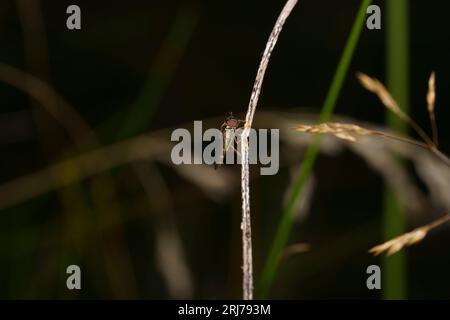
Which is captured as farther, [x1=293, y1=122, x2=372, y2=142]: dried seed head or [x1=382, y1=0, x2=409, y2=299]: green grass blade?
[x1=382, y1=0, x2=409, y2=299]: green grass blade

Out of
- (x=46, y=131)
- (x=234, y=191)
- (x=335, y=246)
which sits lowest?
(x=335, y=246)

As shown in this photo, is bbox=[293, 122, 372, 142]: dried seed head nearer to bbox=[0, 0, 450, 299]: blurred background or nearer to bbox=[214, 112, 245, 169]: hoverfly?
bbox=[214, 112, 245, 169]: hoverfly

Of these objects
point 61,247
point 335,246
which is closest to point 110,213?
point 61,247

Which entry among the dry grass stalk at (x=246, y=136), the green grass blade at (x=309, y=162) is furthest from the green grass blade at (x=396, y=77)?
the dry grass stalk at (x=246, y=136)

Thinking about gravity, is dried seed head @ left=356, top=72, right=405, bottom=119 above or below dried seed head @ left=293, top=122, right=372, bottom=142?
above

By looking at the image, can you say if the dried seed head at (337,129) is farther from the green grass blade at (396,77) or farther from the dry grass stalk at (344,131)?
the green grass blade at (396,77)

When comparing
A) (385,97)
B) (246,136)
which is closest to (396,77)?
(385,97)

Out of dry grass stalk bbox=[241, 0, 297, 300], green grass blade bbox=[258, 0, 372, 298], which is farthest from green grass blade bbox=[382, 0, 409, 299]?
dry grass stalk bbox=[241, 0, 297, 300]

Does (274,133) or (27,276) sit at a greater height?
(274,133)
